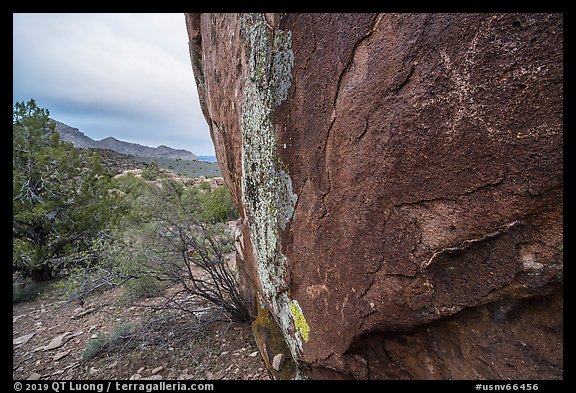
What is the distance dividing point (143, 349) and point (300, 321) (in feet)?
8.56

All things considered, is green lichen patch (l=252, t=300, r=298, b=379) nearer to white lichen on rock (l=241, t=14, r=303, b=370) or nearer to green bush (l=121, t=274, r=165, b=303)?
white lichen on rock (l=241, t=14, r=303, b=370)

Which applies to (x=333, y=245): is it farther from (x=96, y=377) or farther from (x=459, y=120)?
(x=96, y=377)

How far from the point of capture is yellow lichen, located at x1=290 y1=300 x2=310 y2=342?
81.8 inches

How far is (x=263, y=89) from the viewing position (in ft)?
6.59

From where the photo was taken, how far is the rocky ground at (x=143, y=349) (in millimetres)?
3236

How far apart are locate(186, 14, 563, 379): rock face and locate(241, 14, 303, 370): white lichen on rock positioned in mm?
15

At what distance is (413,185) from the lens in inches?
52.4

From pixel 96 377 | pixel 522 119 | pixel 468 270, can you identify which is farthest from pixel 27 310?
pixel 522 119

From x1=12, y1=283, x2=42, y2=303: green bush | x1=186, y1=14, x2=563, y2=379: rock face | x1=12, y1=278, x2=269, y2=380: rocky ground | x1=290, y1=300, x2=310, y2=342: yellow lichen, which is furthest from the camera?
x1=12, y1=283, x2=42, y2=303: green bush

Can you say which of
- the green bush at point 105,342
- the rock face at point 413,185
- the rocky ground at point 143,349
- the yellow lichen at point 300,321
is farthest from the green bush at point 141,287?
the rock face at point 413,185

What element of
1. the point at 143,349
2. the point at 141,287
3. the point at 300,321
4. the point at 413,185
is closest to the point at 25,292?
the point at 141,287

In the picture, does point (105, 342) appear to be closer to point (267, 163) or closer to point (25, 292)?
point (267, 163)

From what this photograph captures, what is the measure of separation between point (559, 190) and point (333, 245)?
107cm

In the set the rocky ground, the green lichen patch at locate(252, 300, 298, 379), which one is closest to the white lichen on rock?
the green lichen patch at locate(252, 300, 298, 379)
